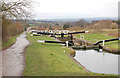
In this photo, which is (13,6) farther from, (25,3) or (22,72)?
(22,72)

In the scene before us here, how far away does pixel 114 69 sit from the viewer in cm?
1193

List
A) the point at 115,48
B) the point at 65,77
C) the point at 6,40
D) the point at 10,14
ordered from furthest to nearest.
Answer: the point at 115,48 < the point at 6,40 < the point at 10,14 < the point at 65,77

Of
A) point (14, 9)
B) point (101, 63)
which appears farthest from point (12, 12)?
point (101, 63)

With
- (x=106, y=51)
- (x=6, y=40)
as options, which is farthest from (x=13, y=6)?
(x=106, y=51)

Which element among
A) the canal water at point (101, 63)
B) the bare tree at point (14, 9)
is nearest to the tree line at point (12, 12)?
the bare tree at point (14, 9)

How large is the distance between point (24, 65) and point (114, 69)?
24.9 ft

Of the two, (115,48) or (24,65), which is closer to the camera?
(24,65)

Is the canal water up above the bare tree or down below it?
below

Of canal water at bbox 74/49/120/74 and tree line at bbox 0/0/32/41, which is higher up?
tree line at bbox 0/0/32/41

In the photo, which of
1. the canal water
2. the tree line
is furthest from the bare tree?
the canal water

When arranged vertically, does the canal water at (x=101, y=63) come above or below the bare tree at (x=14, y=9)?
below

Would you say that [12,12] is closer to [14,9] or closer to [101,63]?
[14,9]

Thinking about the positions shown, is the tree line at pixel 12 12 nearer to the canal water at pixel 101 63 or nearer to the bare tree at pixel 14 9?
the bare tree at pixel 14 9

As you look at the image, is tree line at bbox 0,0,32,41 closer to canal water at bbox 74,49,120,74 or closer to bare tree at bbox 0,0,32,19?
bare tree at bbox 0,0,32,19
